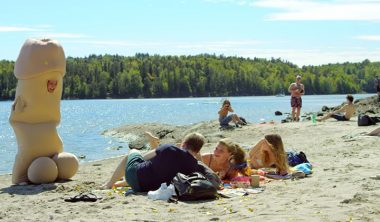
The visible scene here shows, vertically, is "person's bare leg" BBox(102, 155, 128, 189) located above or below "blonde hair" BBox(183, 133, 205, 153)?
below

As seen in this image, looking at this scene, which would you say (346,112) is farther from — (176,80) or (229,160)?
(176,80)

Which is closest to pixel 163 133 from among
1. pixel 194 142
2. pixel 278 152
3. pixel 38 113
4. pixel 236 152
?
pixel 38 113

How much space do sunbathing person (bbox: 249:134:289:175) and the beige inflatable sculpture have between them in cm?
374

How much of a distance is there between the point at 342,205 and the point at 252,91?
152m

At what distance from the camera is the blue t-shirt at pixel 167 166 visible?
30.8 feet

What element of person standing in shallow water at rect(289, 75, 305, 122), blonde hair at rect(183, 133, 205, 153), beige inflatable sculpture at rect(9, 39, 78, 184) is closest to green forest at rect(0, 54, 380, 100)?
person standing in shallow water at rect(289, 75, 305, 122)

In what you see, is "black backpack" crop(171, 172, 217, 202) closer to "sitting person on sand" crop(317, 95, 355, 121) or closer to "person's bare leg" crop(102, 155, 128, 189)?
"person's bare leg" crop(102, 155, 128, 189)

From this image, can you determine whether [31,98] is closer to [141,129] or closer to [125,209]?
[125,209]

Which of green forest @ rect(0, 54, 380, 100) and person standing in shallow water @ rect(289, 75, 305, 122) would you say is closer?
person standing in shallow water @ rect(289, 75, 305, 122)

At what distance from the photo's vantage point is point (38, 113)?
12094mm

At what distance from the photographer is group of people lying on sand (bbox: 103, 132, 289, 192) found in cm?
941

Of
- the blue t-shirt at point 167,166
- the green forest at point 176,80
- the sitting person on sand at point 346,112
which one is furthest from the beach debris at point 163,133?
the green forest at point 176,80

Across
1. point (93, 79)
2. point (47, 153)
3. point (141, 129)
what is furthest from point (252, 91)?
point (47, 153)

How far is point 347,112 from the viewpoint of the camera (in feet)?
76.4
